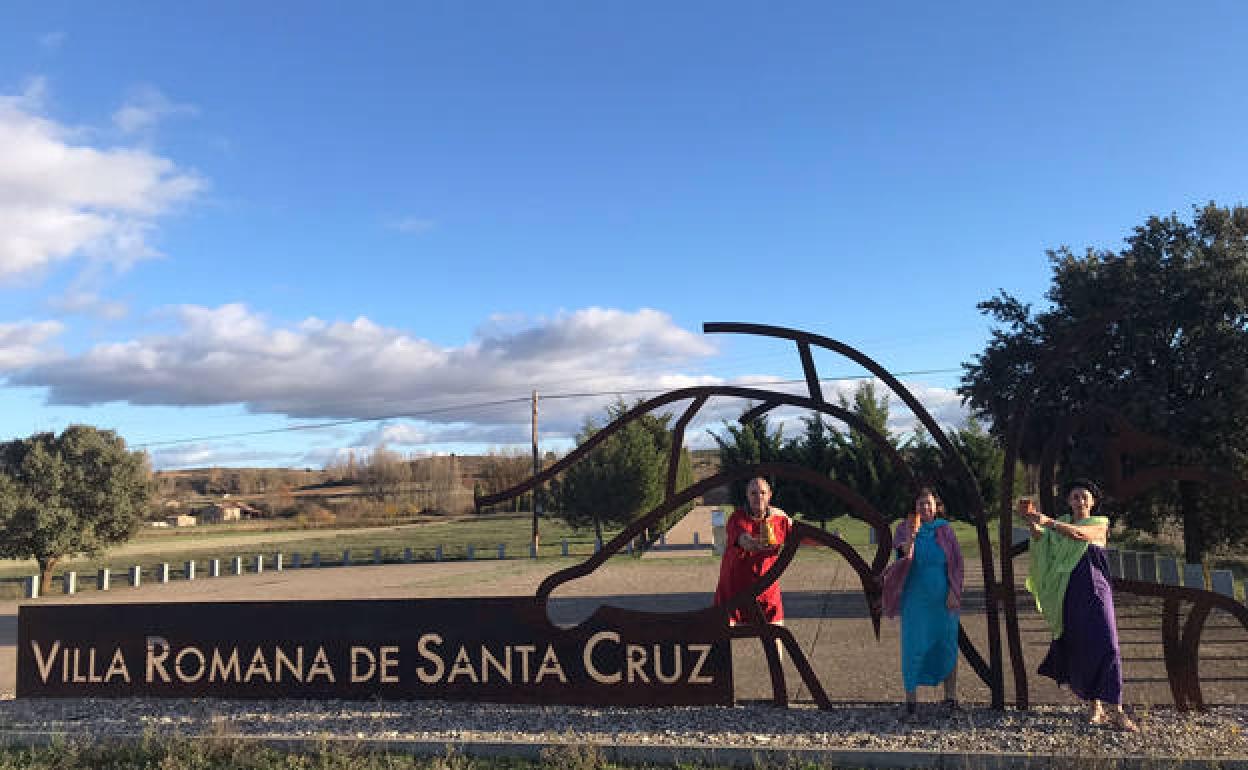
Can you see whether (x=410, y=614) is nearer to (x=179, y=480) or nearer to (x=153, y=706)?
(x=153, y=706)

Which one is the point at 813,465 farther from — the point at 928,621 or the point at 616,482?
the point at 928,621

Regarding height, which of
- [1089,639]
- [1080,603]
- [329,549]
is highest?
[1080,603]

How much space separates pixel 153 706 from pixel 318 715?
1.52 m

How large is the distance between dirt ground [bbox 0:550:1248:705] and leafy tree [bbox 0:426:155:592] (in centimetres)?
135

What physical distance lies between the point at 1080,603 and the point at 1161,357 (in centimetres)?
738

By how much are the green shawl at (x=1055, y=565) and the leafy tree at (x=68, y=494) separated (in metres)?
20.4

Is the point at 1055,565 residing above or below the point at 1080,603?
above

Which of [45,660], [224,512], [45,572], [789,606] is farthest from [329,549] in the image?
[224,512]

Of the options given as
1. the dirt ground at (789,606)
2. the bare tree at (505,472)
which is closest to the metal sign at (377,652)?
the dirt ground at (789,606)

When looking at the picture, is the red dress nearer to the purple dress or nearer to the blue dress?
the blue dress

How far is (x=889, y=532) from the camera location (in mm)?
6047

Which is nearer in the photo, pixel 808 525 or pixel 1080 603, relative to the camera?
pixel 1080 603

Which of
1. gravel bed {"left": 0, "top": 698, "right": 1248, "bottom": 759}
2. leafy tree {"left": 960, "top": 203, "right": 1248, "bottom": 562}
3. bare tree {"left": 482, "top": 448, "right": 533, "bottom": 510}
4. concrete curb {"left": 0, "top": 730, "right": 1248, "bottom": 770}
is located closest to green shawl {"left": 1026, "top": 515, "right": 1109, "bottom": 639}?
gravel bed {"left": 0, "top": 698, "right": 1248, "bottom": 759}

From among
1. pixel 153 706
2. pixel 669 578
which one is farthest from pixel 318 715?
pixel 669 578
